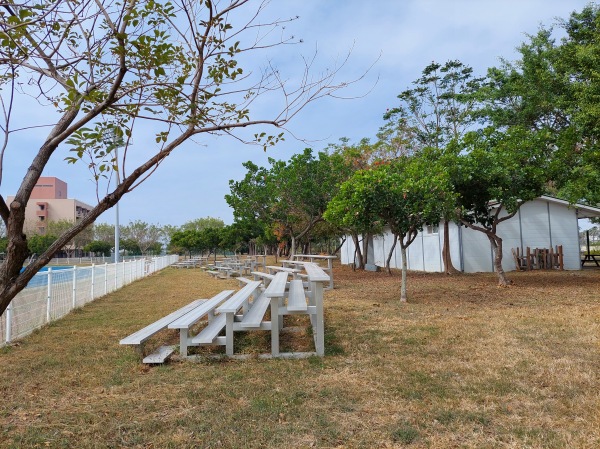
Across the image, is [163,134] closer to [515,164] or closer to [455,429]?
[455,429]

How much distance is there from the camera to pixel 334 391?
388 cm

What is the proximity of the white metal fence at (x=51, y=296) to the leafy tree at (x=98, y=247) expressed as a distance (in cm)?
4832

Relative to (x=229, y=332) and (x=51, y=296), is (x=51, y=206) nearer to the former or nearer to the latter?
(x=51, y=296)

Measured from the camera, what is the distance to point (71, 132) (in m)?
2.22

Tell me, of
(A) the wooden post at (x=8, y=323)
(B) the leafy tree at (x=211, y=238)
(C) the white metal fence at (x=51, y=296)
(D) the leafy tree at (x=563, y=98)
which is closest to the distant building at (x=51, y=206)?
(B) the leafy tree at (x=211, y=238)

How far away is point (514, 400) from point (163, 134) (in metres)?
3.40

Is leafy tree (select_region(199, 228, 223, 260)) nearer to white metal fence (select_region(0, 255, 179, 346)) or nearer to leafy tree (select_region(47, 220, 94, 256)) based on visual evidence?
leafy tree (select_region(47, 220, 94, 256))

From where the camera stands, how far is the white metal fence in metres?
6.38

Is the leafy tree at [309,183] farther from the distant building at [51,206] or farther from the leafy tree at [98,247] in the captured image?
the distant building at [51,206]

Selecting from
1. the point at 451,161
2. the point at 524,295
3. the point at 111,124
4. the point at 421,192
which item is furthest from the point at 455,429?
the point at 451,161

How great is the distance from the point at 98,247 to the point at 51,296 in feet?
182

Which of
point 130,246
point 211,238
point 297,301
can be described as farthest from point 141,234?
point 297,301

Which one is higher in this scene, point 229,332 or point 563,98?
point 563,98

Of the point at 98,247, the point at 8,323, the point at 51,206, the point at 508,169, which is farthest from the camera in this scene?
the point at 51,206
